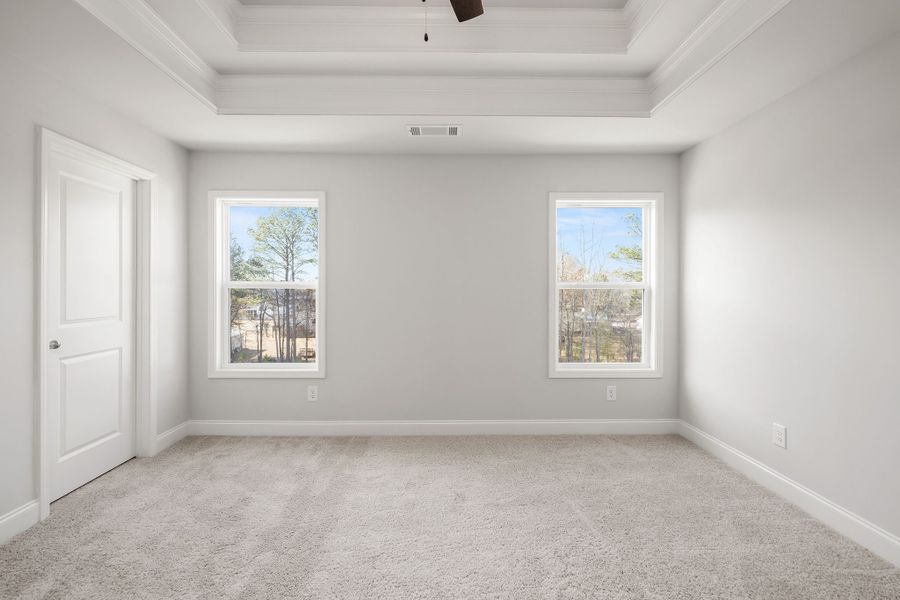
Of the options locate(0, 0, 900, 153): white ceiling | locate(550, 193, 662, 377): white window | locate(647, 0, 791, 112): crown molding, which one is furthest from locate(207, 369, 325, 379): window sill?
locate(647, 0, 791, 112): crown molding

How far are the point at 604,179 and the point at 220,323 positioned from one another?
3.56 meters

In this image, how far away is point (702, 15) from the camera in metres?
2.37

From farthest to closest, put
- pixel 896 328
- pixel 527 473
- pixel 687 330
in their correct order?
pixel 687 330, pixel 527 473, pixel 896 328

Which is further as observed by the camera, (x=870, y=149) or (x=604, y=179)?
(x=604, y=179)

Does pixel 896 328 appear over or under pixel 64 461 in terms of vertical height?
over

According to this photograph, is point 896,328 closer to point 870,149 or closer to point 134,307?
point 870,149

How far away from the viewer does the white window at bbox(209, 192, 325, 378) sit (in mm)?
4055

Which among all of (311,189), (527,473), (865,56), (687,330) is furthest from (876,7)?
(311,189)

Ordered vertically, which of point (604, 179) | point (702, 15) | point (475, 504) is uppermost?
point (702, 15)

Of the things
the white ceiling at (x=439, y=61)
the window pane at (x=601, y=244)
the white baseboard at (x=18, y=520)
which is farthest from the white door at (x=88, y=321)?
the window pane at (x=601, y=244)

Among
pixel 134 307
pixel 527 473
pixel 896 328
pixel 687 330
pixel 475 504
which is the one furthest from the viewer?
pixel 687 330

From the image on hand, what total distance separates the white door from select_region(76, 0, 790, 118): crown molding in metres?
0.96

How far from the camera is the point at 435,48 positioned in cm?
270

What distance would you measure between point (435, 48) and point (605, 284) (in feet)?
8.00
